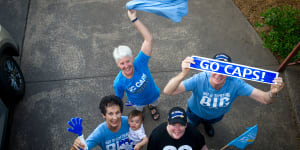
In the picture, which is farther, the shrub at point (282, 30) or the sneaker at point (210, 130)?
A: the shrub at point (282, 30)

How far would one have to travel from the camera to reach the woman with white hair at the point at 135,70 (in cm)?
329

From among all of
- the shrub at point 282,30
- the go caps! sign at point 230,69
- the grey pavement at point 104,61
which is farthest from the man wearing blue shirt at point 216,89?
the shrub at point 282,30

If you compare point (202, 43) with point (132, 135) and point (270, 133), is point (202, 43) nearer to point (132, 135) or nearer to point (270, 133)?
point (270, 133)

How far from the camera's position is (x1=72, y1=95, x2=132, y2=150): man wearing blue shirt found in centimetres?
304

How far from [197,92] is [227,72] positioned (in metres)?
0.72

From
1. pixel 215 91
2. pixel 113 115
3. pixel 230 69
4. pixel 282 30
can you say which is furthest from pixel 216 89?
pixel 282 30

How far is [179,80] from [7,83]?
331 cm

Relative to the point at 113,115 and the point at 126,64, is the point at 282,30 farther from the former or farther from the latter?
the point at 113,115

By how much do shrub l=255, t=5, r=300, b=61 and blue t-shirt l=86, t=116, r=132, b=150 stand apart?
4003 millimetres

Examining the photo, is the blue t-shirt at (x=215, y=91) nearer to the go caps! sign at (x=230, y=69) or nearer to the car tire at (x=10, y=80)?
the go caps! sign at (x=230, y=69)

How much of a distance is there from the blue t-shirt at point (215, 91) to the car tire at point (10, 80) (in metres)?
3.30

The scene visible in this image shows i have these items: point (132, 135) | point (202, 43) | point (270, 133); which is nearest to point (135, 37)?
point (202, 43)

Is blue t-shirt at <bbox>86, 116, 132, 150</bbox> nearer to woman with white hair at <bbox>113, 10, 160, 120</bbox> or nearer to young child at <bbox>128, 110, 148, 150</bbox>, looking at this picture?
young child at <bbox>128, 110, 148, 150</bbox>

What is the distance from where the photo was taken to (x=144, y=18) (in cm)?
636
